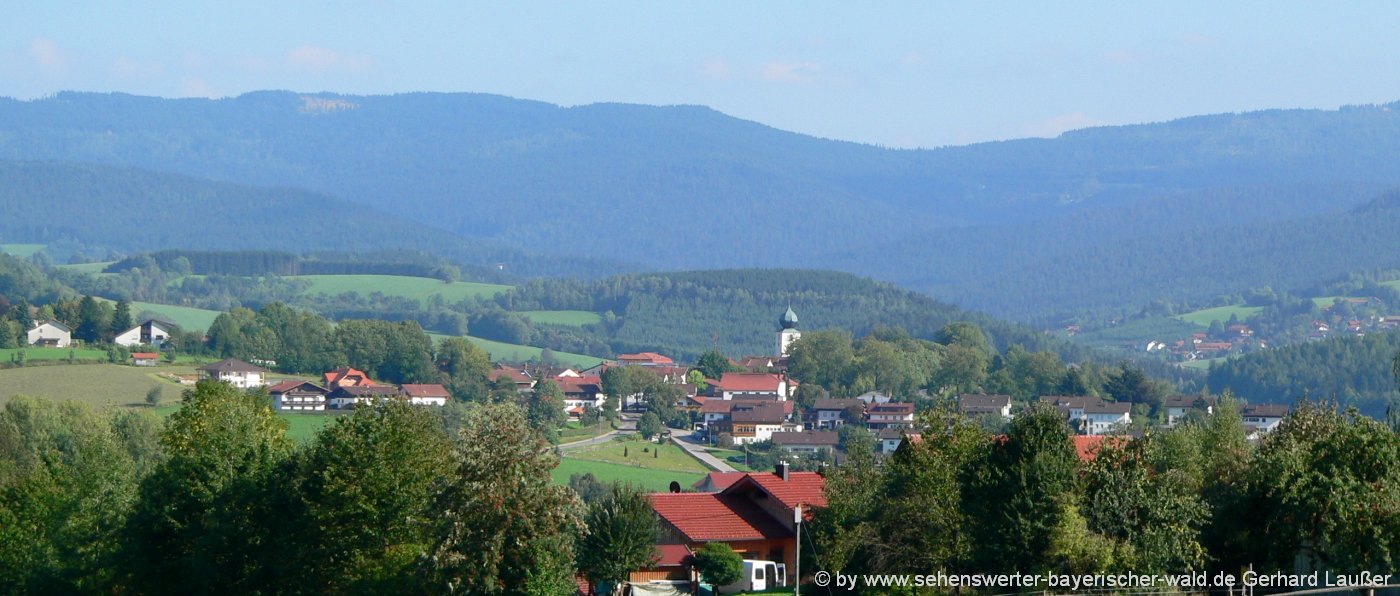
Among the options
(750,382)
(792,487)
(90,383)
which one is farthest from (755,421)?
(792,487)

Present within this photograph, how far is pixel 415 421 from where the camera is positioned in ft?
139

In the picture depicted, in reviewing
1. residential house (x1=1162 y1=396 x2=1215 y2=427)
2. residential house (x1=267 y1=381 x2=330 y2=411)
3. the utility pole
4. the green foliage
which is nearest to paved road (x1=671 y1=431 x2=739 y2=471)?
residential house (x1=267 y1=381 x2=330 y2=411)

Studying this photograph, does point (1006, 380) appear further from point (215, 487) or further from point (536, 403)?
point (215, 487)

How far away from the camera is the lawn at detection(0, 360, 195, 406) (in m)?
109

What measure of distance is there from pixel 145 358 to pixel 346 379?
13917 mm

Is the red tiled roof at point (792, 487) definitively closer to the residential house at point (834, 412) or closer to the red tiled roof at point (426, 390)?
the red tiled roof at point (426, 390)

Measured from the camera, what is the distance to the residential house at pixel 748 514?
47.8m

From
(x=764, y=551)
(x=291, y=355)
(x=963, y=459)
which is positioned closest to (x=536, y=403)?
(x=291, y=355)

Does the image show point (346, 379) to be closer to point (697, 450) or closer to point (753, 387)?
point (697, 450)

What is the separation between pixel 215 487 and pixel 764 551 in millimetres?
13453

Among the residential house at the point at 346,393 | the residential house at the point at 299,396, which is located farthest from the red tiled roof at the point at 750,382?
the residential house at the point at 299,396

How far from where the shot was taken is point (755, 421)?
13675 centimetres

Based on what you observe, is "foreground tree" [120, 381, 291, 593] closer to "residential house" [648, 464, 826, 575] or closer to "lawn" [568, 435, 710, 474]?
"residential house" [648, 464, 826, 575]

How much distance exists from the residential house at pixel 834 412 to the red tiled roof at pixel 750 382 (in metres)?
7.66
